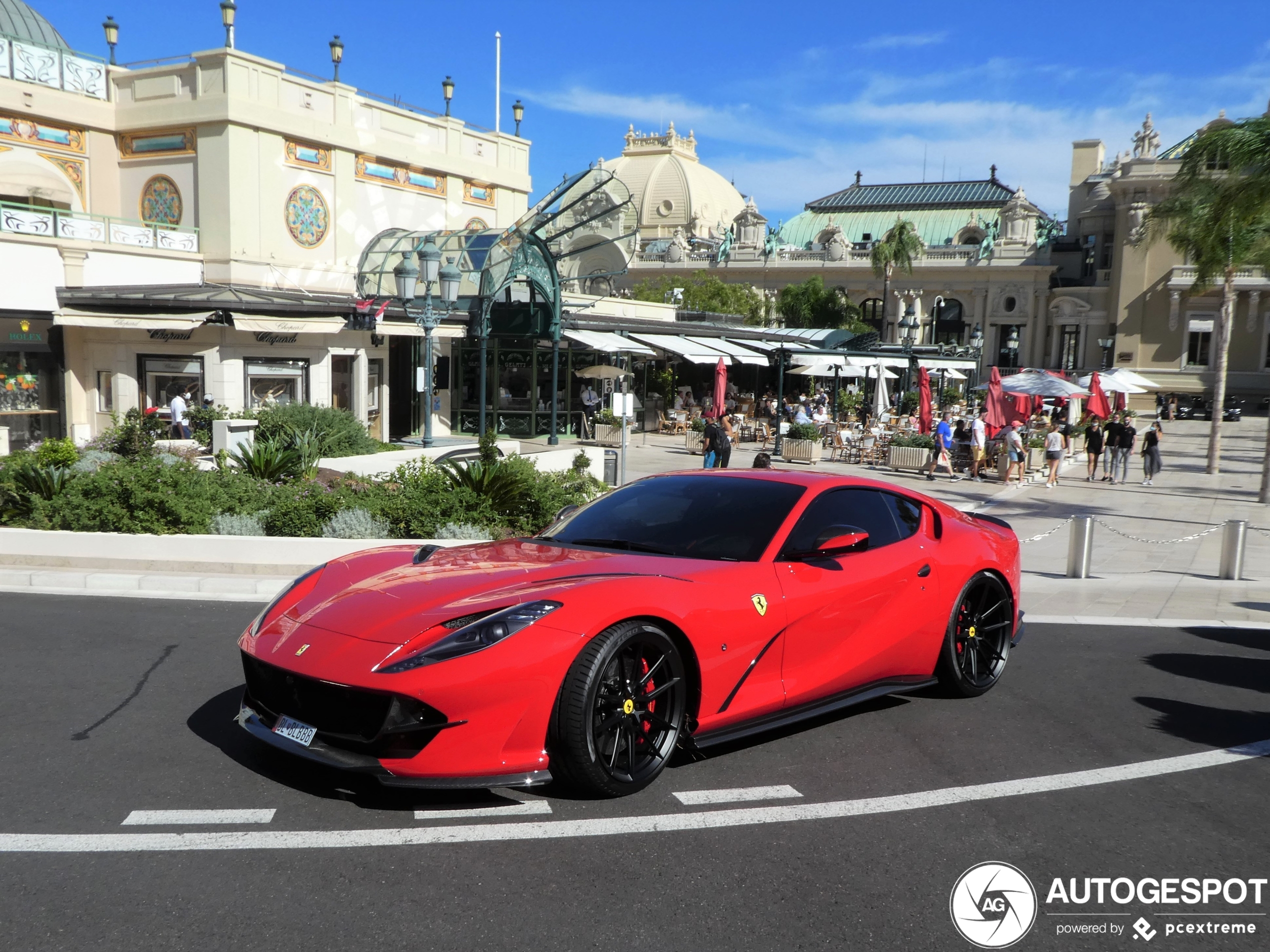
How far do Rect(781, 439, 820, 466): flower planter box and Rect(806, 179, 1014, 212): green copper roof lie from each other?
233 ft

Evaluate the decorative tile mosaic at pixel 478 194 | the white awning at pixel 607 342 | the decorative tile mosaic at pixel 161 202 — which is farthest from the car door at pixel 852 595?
the decorative tile mosaic at pixel 478 194

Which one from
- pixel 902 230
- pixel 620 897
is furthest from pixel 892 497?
pixel 902 230

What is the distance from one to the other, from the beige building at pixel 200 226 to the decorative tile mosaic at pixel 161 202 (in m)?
0.04

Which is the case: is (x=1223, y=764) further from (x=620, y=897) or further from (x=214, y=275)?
(x=214, y=275)

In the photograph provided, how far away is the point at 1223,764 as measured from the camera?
5254mm

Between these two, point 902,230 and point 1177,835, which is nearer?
point 1177,835

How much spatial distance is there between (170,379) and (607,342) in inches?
475

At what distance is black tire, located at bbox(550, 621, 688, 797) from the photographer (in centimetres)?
419

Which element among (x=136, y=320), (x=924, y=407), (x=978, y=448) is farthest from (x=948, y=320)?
(x=136, y=320)

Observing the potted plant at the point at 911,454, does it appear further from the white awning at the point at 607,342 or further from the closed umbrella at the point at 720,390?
the white awning at the point at 607,342

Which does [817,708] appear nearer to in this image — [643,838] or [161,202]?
[643,838]

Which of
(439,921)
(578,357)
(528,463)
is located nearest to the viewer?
(439,921)

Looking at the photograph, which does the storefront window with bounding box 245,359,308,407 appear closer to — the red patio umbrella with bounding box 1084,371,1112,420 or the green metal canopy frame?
the green metal canopy frame

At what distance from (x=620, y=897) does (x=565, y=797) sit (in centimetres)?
90
